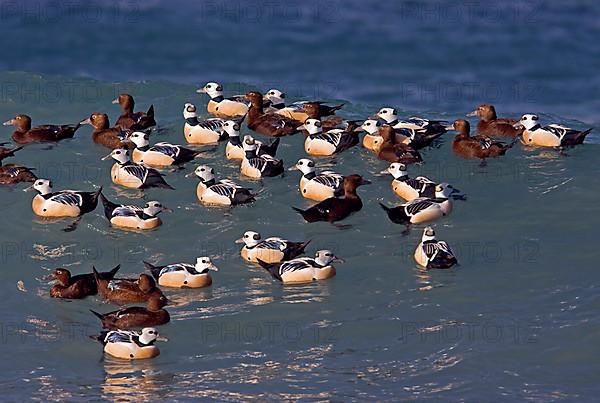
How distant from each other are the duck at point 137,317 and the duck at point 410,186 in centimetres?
582

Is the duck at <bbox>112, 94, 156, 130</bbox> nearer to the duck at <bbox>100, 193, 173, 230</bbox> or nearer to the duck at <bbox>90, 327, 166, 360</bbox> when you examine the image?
the duck at <bbox>100, 193, 173, 230</bbox>

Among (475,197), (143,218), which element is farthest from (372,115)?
(143,218)

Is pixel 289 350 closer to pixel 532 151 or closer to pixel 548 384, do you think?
pixel 548 384

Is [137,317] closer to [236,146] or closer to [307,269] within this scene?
[307,269]

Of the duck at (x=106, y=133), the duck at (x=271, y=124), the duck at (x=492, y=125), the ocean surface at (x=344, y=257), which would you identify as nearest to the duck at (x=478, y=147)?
the ocean surface at (x=344, y=257)

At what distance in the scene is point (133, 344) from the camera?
65.8ft

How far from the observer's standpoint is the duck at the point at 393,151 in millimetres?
27078

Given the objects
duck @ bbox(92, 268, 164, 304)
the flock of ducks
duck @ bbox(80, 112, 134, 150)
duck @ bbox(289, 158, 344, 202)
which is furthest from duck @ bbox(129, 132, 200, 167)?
duck @ bbox(92, 268, 164, 304)

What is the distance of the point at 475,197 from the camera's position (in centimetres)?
2564

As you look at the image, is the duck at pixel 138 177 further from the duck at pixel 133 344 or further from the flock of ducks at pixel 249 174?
the duck at pixel 133 344

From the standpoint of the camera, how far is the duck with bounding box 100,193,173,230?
24391 millimetres

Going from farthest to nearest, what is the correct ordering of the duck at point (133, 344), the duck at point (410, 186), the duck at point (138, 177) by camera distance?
the duck at point (138, 177) → the duck at point (410, 186) → the duck at point (133, 344)

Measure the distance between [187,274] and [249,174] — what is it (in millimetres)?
4720

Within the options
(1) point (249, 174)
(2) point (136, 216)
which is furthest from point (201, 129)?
(2) point (136, 216)
